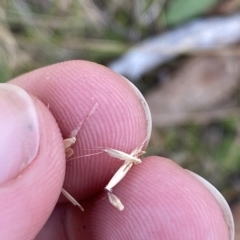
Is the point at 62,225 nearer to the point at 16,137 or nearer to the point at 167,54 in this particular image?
the point at 16,137

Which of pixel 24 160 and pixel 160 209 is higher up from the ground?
pixel 24 160

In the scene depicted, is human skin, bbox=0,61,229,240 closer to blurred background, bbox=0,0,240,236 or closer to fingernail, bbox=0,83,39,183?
fingernail, bbox=0,83,39,183

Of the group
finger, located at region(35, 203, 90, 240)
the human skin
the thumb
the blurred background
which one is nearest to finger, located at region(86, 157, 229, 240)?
the human skin

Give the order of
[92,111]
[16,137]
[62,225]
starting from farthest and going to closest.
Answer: [62,225] → [92,111] → [16,137]

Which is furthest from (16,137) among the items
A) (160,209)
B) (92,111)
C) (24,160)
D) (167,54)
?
(167,54)

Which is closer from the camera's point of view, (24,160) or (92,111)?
(24,160)

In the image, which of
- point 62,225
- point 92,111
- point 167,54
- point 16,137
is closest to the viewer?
point 16,137

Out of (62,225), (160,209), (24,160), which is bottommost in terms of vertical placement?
(62,225)

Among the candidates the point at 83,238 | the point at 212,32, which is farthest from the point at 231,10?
the point at 83,238
